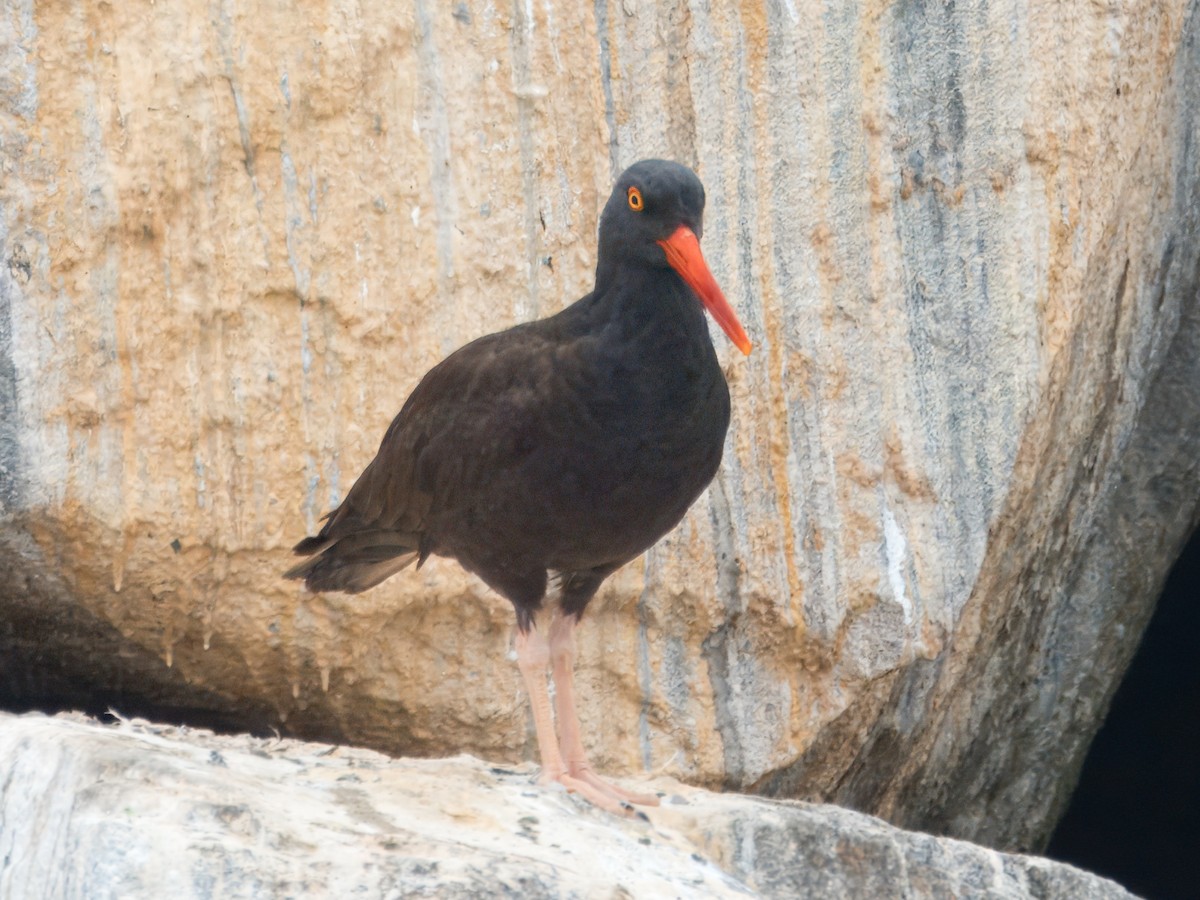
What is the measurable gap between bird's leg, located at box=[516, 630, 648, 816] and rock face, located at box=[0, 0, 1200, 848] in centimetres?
107

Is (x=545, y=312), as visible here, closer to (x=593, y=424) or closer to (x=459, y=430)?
(x=459, y=430)

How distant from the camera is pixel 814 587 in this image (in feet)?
18.3

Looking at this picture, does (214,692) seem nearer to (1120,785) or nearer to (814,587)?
(814,587)

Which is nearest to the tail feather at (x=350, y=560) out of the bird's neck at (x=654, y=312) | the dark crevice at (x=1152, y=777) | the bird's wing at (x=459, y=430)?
the bird's wing at (x=459, y=430)

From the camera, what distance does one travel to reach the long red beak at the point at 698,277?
4016 mm

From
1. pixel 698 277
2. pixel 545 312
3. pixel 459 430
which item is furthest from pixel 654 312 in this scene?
pixel 545 312

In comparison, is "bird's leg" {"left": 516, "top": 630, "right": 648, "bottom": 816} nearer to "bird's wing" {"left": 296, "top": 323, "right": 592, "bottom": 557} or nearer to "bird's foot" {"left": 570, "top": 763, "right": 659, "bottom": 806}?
"bird's foot" {"left": 570, "top": 763, "right": 659, "bottom": 806}

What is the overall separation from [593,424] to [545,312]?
1748 mm

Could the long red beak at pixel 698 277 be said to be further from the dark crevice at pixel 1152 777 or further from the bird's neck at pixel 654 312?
the dark crevice at pixel 1152 777

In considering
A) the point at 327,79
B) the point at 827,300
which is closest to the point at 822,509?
the point at 827,300

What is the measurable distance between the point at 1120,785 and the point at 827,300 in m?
4.35

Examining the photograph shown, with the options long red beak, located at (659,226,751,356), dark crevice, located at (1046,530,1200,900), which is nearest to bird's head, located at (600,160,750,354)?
long red beak, located at (659,226,751,356)

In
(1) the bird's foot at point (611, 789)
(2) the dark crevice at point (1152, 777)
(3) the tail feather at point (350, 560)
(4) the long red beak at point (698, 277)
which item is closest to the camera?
(4) the long red beak at point (698, 277)

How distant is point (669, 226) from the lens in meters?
4.12
